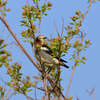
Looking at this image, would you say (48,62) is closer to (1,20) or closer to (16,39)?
(16,39)

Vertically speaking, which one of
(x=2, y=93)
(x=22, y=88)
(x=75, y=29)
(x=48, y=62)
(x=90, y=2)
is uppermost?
(x=90, y=2)

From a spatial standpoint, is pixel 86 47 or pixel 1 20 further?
pixel 1 20

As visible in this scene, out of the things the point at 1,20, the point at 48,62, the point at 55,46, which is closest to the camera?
the point at 55,46

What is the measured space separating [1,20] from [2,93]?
1.67m

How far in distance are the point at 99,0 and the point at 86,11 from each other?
2.21 ft

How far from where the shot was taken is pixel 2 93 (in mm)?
3988

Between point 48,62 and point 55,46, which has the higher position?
point 48,62

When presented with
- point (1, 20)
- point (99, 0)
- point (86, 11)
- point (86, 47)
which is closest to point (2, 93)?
point (1, 20)

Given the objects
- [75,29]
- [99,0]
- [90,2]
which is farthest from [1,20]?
[99,0]

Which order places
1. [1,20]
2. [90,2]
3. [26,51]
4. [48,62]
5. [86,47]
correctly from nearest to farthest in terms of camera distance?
[86,47]
[1,20]
[26,51]
[90,2]
[48,62]

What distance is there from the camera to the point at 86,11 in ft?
16.8

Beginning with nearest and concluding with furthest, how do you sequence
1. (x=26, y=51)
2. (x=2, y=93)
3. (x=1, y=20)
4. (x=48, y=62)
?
(x=2, y=93), (x=1, y=20), (x=26, y=51), (x=48, y=62)

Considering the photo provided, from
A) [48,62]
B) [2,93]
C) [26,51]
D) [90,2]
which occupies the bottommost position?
[2,93]

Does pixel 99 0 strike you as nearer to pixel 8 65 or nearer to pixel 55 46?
pixel 55 46
